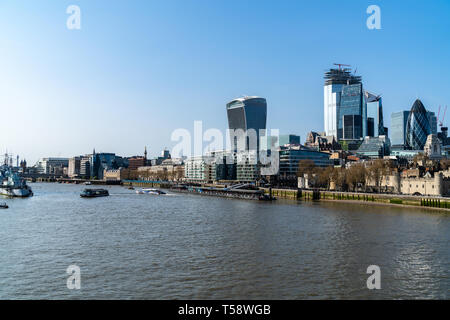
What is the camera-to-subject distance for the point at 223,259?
2811 centimetres

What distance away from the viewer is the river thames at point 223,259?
21438mm

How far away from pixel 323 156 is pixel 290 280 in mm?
145048

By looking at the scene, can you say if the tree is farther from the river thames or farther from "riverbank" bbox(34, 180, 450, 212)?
the river thames

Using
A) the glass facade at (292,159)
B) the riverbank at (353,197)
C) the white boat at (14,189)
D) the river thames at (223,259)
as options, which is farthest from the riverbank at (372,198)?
the white boat at (14,189)

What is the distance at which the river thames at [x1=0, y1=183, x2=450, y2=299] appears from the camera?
70.3 ft

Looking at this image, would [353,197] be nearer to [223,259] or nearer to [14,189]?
[223,259]

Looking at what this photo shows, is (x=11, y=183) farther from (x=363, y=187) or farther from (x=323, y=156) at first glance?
(x=323, y=156)

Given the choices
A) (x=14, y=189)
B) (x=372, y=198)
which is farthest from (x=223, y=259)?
(x=14, y=189)

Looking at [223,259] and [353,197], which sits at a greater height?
[353,197]

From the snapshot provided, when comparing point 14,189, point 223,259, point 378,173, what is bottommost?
point 223,259

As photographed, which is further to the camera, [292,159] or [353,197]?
[292,159]

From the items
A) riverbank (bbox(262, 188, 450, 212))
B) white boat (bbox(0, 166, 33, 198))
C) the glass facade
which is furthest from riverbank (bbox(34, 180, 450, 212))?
white boat (bbox(0, 166, 33, 198))

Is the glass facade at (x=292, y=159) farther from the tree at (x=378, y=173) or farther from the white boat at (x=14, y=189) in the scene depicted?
the white boat at (x=14, y=189)
